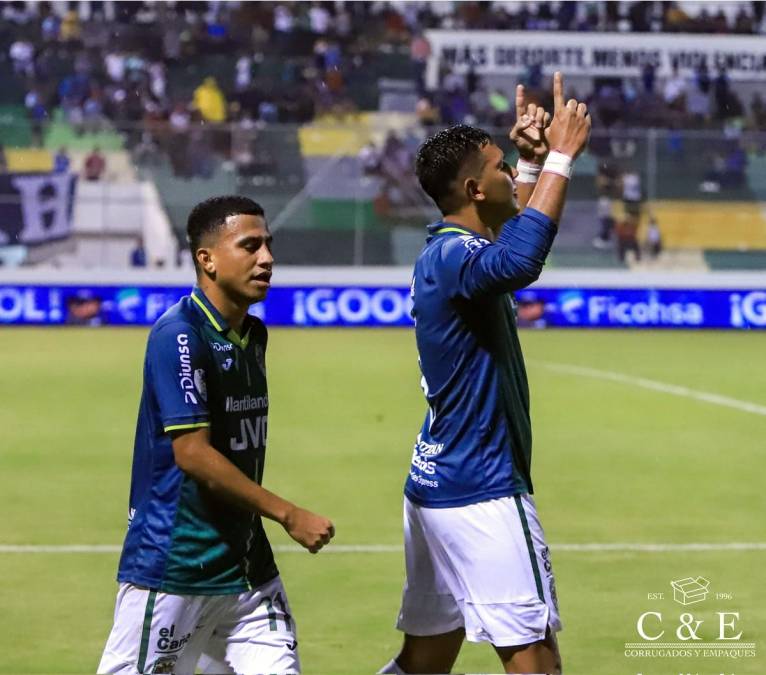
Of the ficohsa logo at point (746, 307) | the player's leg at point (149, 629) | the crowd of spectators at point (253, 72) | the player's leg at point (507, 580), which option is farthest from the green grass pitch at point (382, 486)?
the crowd of spectators at point (253, 72)

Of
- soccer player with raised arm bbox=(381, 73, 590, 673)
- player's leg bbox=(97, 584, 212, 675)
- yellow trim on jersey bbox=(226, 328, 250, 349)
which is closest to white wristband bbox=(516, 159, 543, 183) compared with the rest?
soccer player with raised arm bbox=(381, 73, 590, 673)

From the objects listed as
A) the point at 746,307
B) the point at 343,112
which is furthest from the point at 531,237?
the point at 343,112

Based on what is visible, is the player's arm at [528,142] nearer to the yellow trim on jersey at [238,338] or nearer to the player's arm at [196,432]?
the yellow trim on jersey at [238,338]

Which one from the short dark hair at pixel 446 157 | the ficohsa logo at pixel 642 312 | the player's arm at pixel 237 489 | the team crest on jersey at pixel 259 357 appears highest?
the short dark hair at pixel 446 157

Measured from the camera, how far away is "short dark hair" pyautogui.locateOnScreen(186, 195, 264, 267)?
4641 millimetres

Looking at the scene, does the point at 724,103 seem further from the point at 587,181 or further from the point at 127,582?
the point at 127,582

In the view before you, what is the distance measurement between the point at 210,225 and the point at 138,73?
86.1ft

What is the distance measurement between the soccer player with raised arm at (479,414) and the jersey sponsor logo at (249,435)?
62 cm

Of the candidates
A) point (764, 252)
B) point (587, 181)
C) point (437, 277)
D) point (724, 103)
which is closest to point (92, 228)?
point (587, 181)

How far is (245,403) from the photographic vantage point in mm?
4594

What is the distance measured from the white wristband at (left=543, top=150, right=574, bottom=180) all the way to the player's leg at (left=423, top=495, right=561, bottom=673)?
105 cm

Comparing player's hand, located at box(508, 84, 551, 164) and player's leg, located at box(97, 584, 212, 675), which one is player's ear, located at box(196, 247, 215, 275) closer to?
player's leg, located at box(97, 584, 212, 675)

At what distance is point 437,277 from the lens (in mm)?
4875

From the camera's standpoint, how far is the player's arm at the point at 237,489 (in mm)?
4266
